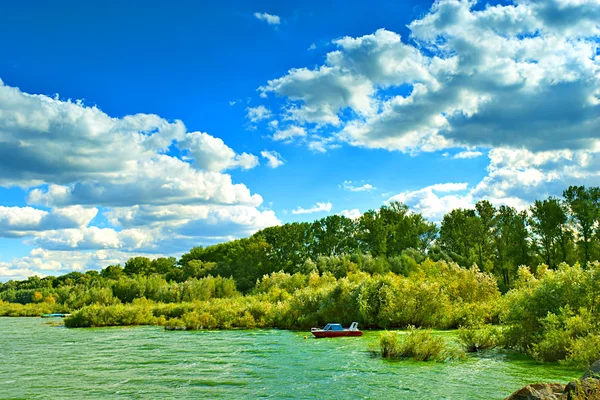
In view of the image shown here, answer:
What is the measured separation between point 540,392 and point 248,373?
1588 cm

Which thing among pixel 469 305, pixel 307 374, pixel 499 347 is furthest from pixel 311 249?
pixel 307 374

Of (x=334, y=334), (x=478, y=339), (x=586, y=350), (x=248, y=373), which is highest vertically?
(x=586, y=350)

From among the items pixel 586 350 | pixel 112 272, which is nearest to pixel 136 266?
pixel 112 272

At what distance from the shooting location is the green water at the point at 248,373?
2169cm

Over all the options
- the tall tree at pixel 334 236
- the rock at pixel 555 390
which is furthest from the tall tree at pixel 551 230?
the rock at pixel 555 390

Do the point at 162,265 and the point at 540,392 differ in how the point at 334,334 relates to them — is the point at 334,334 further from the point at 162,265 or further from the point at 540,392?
the point at 162,265

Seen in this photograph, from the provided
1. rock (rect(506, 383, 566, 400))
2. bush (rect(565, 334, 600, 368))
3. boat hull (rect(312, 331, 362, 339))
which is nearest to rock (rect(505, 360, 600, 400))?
rock (rect(506, 383, 566, 400))

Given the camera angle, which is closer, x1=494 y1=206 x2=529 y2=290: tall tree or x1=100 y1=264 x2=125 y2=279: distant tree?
x1=494 y1=206 x2=529 y2=290: tall tree

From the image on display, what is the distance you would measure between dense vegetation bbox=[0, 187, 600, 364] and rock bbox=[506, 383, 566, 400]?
375 inches

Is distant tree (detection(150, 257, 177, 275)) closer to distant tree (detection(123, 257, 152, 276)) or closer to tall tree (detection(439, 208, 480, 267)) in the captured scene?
distant tree (detection(123, 257, 152, 276))

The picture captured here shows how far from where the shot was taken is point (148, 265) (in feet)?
441

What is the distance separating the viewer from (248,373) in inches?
1051

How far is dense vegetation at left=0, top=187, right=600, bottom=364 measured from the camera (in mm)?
29797

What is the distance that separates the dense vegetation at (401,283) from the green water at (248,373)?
3.56 m
